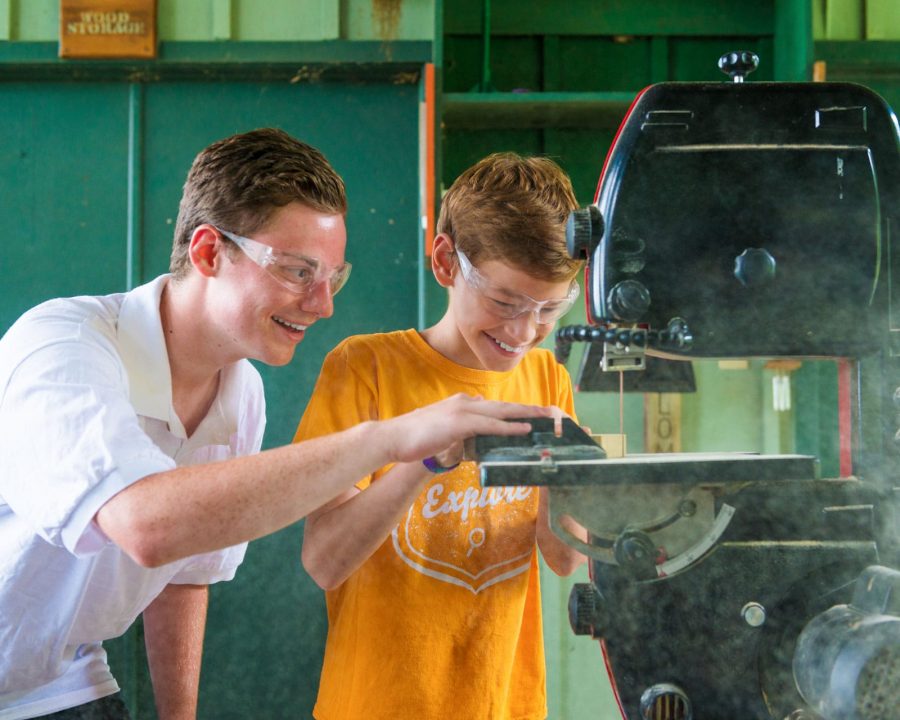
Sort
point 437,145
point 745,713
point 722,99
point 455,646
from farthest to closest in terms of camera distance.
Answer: point 437,145 → point 455,646 → point 722,99 → point 745,713

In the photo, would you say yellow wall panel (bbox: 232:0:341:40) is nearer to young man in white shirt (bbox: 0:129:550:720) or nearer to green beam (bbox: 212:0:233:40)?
green beam (bbox: 212:0:233:40)

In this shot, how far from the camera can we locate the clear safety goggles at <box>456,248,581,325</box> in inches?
52.7

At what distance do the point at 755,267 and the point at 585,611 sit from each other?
1.30ft

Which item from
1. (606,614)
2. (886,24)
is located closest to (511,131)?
(886,24)

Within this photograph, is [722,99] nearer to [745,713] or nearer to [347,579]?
[745,713]

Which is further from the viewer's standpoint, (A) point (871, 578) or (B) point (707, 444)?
(B) point (707, 444)

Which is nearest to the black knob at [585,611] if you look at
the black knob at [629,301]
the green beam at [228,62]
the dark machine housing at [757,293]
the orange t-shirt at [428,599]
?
the dark machine housing at [757,293]

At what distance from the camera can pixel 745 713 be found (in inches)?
33.1

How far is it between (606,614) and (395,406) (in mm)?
563

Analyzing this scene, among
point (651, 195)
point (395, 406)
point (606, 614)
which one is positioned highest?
point (651, 195)

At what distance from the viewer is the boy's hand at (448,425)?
2.98ft

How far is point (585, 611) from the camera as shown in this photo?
0.85 meters

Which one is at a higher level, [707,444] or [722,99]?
[722,99]

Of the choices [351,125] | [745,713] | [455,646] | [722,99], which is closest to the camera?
[745,713]
